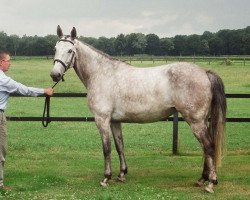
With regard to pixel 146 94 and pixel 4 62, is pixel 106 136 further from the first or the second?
pixel 4 62

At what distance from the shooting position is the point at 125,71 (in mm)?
7832

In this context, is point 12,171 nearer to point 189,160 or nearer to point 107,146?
point 107,146

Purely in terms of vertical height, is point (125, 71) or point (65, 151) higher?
point (125, 71)

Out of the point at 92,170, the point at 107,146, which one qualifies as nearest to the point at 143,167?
the point at 92,170

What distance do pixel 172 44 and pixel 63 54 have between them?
243ft

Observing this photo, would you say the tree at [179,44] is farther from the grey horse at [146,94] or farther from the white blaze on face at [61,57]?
the white blaze on face at [61,57]

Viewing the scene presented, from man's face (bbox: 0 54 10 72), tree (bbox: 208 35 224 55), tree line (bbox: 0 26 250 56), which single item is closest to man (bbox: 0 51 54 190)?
man's face (bbox: 0 54 10 72)

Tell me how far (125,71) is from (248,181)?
3060 mm

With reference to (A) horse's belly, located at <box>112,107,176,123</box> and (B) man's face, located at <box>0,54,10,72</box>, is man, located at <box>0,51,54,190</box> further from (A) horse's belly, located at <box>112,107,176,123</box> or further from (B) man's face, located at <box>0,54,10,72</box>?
(A) horse's belly, located at <box>112,107,176,123</box>

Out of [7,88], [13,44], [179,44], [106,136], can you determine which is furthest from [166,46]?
[7,88]

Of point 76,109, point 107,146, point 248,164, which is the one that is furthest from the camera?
point 76,109

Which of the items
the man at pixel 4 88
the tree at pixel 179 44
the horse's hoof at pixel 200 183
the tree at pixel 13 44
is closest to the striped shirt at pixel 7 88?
the man at pixel 4 88

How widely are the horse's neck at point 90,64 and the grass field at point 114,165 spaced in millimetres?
2003

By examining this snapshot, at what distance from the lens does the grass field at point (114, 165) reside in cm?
709
